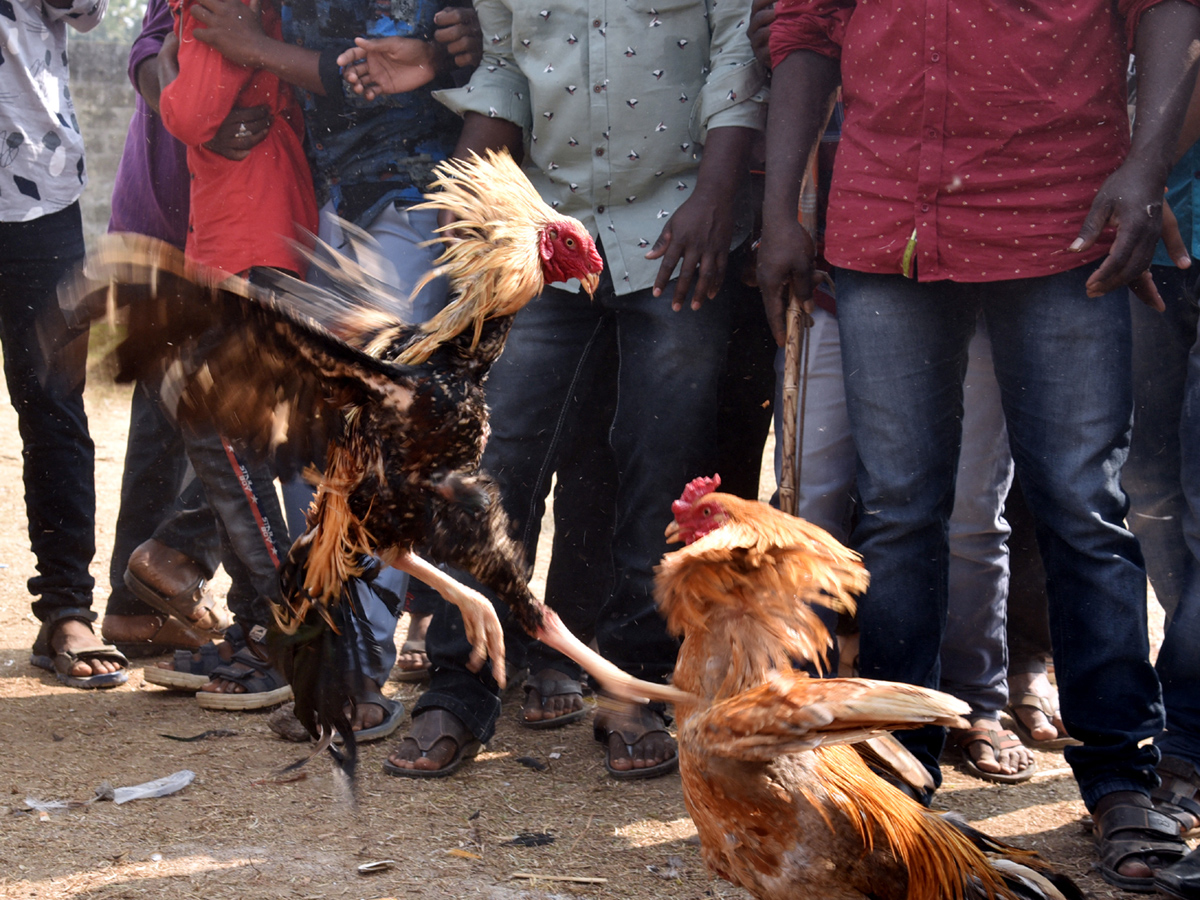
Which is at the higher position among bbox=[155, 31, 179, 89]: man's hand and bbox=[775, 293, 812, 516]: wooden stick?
bbox=[155, 31, 179, 89]: man's hand

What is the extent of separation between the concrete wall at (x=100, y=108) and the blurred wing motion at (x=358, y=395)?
1234 centimetres

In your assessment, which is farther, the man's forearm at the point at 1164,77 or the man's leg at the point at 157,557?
the man's leg at the point at 157,557

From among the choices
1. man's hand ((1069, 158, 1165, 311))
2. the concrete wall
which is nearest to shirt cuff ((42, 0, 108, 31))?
man's hand ((1069, 158, 1165, 311))

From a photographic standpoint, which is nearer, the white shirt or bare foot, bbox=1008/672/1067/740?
bare foot, bbox=1008/672/1067/740

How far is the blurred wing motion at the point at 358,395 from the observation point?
2113 millimetres

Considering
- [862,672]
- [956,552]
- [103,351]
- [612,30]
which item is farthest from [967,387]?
[103,351]

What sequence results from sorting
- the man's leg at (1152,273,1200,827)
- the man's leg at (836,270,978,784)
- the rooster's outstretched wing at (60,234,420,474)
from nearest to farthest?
the rooster's outstretched wing at (60,234,420,474)
the man's leg at (836,270,978,784)
the man's leg at (1152,273,1200,827)

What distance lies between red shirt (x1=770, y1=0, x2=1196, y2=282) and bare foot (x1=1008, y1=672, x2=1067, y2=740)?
5.23ft

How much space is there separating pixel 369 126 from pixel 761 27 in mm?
1307

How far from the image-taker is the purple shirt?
12.9 ft

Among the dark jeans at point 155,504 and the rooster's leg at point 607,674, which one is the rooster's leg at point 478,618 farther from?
the dark jeans at point 155,504

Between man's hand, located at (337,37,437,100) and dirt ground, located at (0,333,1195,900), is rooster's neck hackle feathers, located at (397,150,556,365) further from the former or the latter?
man's hand, located at (337,37,437,100)

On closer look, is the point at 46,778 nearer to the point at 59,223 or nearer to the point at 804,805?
the point at 59,223

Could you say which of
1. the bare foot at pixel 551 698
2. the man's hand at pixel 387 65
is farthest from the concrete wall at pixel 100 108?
the bare foot at pixel 551 698
